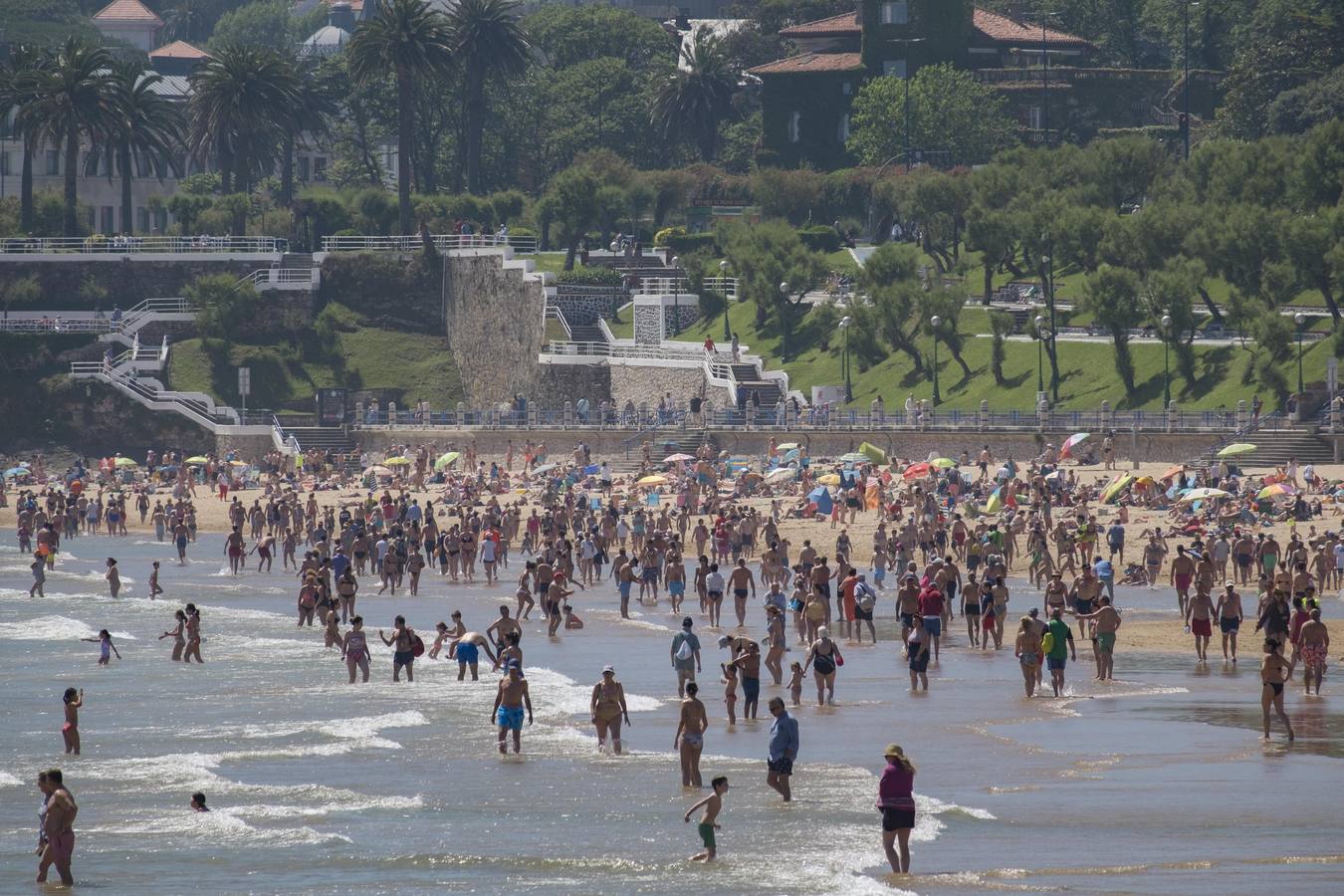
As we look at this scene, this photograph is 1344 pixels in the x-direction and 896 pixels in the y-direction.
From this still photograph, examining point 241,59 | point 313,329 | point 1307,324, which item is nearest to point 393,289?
point 313,329

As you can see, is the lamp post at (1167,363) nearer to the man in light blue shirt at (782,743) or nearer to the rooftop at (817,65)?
the rooftop at (817,65)

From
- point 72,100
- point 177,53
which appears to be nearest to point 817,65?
point 72,100

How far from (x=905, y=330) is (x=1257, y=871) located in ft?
165

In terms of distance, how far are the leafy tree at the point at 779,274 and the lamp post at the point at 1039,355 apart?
993 centimetres

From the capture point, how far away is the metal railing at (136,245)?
8088cm

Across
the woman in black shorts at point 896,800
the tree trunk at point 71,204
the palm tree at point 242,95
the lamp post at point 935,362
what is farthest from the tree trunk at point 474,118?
the woman in black shorts at point 896,800

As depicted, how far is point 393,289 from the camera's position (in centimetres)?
8156

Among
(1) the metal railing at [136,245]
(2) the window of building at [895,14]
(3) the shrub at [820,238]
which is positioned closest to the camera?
(1) the metal railing at [136,245]

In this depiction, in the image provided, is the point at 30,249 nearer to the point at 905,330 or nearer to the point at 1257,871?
the point at 905,330

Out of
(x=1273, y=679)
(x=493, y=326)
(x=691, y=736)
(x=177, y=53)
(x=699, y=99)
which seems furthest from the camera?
(x=177, y=53)

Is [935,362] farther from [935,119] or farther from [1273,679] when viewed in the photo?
[1273,679]

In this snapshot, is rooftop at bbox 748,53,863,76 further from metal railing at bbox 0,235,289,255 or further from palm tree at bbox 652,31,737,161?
metal railing at bbox 0,235,289,255

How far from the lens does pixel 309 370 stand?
76.8 metres

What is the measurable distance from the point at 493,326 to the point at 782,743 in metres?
58.6
